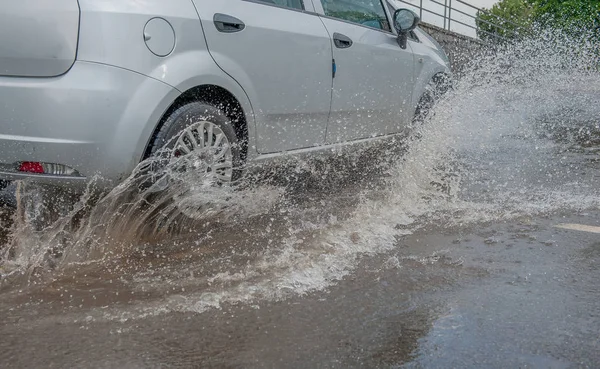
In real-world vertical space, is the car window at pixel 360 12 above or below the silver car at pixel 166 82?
above

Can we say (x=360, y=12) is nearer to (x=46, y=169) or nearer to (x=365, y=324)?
(x=46, y=169)

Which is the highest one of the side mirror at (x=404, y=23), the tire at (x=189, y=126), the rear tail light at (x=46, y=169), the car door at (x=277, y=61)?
the side mirror at (x=404, y=23)

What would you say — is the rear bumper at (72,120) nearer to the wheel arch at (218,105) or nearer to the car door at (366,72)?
the wheel arch at (218,105)

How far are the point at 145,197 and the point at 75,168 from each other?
40 cm

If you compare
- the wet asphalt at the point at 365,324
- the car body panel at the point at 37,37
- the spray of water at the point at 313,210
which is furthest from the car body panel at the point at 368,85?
the car body panel at the point at 37,37

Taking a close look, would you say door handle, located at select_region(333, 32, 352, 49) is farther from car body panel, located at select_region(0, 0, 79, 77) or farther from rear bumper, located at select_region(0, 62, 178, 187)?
car body panel, located at select_region(0, 0, 79, 77)

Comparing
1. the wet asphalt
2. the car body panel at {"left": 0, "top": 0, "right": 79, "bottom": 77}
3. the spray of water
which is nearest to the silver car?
the car body panel at {"left": 0, "top": 0, "right": 79, "bottom": 77}

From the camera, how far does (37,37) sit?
3.38 meters

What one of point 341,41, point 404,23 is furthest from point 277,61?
point 404,23

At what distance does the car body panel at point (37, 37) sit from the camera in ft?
11.0

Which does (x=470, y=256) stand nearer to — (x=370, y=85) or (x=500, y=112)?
(x=370, y=85)

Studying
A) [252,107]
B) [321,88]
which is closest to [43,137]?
[252,107]

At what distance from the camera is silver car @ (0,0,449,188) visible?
338 cm

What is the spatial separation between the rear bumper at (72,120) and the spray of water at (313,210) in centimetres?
21
